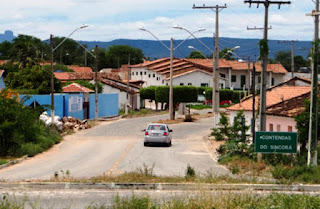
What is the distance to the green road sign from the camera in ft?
79.7

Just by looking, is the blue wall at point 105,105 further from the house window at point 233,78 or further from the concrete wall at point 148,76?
the house window at point 233,78

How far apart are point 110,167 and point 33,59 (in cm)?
4297

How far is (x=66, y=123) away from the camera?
46.4 metres

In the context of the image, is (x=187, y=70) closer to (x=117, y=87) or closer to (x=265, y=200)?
(x=117, y=87)

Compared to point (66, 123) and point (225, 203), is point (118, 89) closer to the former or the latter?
point (66, 123)

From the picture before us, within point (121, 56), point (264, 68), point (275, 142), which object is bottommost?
point (275, 142)

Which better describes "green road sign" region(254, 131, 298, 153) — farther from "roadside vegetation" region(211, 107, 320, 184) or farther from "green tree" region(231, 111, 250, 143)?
"green tree" region(231, 111, 250, 143)

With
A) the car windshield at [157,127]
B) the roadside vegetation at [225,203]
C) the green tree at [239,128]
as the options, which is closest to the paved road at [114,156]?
the car windshield at [157,127]

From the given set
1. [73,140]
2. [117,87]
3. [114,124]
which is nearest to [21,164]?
[73,140]

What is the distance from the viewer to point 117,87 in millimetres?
75062

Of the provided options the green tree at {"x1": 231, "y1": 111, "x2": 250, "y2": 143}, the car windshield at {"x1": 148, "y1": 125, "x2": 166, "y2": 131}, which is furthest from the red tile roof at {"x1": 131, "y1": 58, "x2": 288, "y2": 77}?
the green tree at {"x1": 231, "y1": 111, "x2": 250, "y2": 143}

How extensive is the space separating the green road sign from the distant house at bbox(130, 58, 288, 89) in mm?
66560

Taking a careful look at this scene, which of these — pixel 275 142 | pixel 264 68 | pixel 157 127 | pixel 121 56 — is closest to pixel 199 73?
pixel 157 127

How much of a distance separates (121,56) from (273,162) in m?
163
